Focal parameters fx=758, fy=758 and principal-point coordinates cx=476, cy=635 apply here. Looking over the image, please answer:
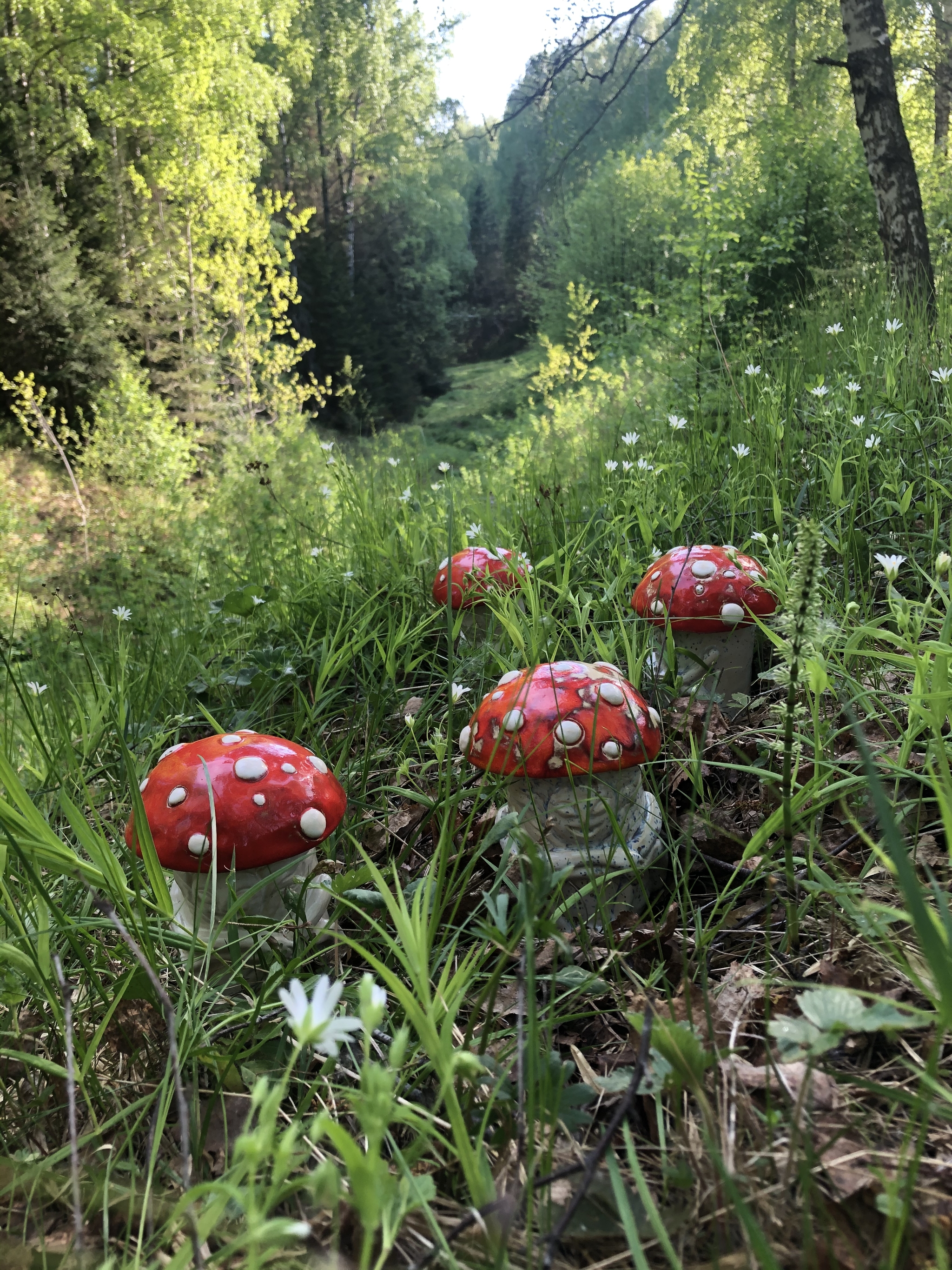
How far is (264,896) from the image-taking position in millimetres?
1692

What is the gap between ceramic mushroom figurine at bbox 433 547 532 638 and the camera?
2.46 metres

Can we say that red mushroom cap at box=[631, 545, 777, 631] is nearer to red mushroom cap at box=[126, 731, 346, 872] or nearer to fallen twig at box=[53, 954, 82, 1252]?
red mushroom cap at box=[126, 731, 346, 872]

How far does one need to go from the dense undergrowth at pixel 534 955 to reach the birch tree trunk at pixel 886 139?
3.47 meters

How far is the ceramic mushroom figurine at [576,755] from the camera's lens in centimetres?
161

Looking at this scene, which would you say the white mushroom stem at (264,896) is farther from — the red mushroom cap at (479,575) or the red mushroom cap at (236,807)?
the red mushroom cap at (479,575)

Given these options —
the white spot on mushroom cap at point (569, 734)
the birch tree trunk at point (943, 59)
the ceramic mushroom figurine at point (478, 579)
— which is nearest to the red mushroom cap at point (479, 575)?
the ceramic mushroom figurine at point (478, 579)

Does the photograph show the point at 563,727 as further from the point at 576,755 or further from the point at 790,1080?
the point at 790,1080

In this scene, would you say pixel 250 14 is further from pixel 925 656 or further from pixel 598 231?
pixel 925 656

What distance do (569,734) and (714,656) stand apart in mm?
779

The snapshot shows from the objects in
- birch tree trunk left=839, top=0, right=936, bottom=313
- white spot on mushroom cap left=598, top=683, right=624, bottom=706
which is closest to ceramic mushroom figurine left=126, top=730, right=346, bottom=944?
white spot on mushroom cap left=598, top=683, right=624, bottom=706

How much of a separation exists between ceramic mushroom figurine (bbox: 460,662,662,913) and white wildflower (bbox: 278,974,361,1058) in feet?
2.72

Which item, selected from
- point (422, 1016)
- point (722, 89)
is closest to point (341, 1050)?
point (422, 1016)

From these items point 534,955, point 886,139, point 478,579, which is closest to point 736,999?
point 534,955

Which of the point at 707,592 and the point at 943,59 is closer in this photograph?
the point at 707,592
